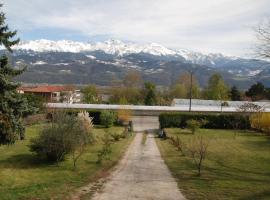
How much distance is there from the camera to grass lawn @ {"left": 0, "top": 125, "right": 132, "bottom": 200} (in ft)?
55.8

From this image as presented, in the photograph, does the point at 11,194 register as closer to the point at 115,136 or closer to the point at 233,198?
the point at 233,198

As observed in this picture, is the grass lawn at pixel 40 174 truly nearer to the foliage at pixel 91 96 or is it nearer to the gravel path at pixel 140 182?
the gravel path at pixel 140 182

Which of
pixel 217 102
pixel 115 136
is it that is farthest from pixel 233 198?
pixel 217 102

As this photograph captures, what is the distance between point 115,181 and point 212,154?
1422 cm

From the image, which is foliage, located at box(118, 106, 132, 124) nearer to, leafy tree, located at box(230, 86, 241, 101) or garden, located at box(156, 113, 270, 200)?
garden, located at box(156, 113, 270, 200)

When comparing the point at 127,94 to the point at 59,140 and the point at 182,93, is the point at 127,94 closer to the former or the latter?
the point at 182,93

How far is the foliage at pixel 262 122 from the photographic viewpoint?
52537 millimetres

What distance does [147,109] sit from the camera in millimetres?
84188

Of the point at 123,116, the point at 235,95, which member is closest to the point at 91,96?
the point at 235,95

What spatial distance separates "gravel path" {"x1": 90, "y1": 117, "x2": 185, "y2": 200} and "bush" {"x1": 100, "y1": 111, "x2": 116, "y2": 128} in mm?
29715

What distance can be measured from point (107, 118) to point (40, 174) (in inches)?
1448

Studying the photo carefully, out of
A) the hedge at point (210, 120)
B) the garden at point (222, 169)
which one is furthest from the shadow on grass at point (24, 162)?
the hedge at point (210, 120)

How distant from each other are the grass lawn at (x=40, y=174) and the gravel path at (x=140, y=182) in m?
1.20

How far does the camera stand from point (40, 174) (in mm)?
23938
